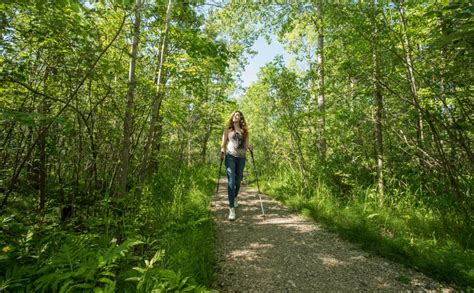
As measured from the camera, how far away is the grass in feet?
9.58

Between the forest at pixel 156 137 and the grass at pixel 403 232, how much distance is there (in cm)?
2

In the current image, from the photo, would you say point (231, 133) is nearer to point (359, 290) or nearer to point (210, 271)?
point (210, 271)

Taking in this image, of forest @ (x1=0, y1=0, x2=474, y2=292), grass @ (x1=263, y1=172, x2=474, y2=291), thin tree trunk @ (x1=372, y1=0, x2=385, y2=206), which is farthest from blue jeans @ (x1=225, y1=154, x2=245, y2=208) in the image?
thin tree trunk @ (x1=372, y1=0, x2=385, y2=206)

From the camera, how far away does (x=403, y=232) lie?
12.8 feet

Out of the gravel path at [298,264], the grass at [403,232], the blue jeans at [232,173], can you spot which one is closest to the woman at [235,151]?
the blue jeans at [232,173]

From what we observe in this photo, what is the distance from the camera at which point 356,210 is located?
16.0 feet

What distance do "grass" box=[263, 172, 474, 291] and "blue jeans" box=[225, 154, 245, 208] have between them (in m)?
1.61

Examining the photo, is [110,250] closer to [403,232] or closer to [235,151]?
[235,151]

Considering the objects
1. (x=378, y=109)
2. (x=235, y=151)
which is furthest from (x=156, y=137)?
(x=378, y=109)

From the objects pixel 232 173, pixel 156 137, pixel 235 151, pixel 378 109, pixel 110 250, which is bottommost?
pixel 110 250

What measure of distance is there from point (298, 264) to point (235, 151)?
2.80 m

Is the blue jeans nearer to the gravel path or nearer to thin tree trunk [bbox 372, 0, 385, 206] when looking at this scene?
the gravel path

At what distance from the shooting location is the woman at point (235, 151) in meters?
5.34

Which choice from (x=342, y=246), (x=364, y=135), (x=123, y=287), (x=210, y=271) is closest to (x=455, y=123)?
(x=342, y=246)
